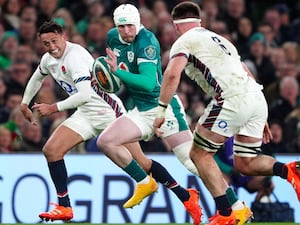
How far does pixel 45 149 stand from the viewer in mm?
13398

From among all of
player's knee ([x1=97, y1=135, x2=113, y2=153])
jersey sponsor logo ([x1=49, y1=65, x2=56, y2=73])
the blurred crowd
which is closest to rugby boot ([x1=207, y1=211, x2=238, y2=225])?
player's knee ([x1=97, y1=135, x2=113, y2=153])

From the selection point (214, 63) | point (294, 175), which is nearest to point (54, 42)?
point (214, 63)

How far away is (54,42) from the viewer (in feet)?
44.0

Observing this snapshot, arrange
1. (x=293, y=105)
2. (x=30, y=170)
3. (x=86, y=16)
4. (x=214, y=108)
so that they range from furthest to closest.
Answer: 1. (x=86, y=16)
2. (x=293, y=105)
3. (x=30, y=170)
4. (x=214, y=108)

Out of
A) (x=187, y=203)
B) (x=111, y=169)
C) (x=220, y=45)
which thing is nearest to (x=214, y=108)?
(x=220, y=45)

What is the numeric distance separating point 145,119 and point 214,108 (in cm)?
130

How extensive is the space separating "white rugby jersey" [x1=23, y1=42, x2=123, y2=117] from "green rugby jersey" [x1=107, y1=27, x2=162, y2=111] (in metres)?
0.35

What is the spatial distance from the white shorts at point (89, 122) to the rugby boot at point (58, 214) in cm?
85

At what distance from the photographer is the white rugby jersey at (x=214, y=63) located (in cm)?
1198

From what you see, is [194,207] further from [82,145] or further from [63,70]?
[82,145]

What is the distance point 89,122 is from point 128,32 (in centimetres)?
122

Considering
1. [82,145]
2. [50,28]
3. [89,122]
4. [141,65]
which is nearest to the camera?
[141,65]

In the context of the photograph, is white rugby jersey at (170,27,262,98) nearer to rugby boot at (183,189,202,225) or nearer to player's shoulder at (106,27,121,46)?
player's shoulder at (106,27,121,46)

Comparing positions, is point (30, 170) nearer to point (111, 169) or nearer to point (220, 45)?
point (111, 169)
